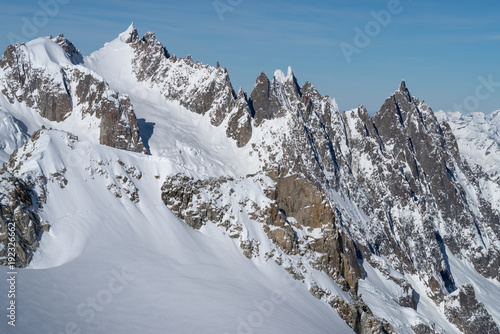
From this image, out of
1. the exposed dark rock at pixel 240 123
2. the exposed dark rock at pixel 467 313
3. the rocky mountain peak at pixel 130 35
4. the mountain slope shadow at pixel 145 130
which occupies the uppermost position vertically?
the rocky mountain peak at pixel 130 35

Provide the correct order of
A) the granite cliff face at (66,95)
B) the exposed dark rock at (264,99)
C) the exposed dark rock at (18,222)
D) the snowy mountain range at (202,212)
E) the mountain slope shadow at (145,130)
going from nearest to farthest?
1. the exposed dark rock at (18,222)
2. the snowy mountain range at (202,212)
3. the granite cliff face at (66,95)
4. the mountain slope shadow at (145,130)
5. the exposed dark rock at (264,99)

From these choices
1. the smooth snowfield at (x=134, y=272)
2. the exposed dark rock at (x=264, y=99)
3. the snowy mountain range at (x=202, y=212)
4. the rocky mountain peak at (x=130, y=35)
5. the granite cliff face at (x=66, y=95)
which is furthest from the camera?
the rocky mountain peak at (x=130, y=35)

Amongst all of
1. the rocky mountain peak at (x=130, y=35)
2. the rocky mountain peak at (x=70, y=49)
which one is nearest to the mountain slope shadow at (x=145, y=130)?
the rocky mountain peak at (x=70, y=49)

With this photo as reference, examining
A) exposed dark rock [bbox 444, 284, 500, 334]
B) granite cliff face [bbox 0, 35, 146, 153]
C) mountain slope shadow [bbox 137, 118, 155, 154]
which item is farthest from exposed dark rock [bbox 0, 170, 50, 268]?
exposed dark rock [bbox 444, 284, 500, 334]

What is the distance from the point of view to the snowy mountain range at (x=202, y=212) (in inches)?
1610

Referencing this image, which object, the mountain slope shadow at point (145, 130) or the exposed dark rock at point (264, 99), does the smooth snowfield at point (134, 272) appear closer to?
the mountain slope shadow at point (145, 130)

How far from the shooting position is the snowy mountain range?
40.9 meters

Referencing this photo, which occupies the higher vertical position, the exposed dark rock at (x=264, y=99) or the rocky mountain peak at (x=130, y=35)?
the rocky mountain peak at (x=130, y=35)

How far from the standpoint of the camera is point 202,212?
194ft

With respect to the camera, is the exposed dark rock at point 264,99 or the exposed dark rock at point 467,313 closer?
the exposed dark rock at point 467,313

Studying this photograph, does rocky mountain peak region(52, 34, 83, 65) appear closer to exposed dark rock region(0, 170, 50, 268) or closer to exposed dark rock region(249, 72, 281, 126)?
exposed dark rock region(249, 72, 281, 126)

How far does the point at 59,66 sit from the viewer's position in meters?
130

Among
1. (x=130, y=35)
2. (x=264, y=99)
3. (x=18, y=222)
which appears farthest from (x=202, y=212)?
(x=130, y=35)

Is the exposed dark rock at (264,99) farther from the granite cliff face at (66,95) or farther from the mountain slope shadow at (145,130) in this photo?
the granite cliff face at (66,95)
